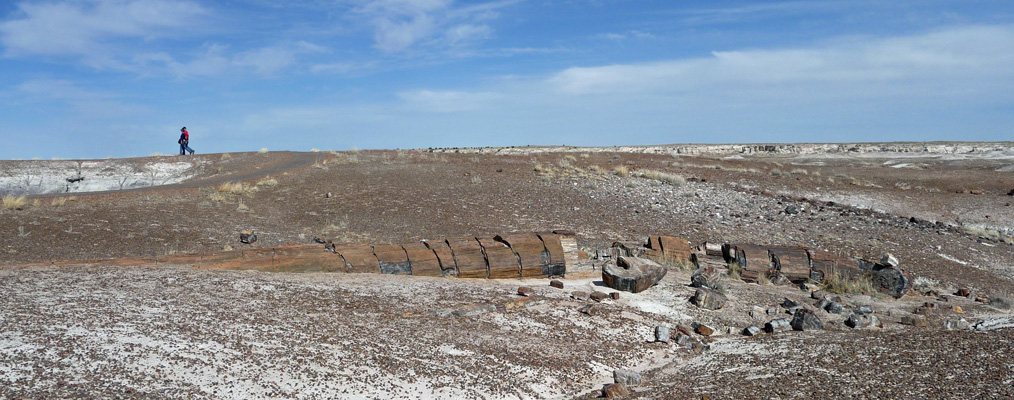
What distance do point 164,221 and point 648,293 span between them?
38.8 feet

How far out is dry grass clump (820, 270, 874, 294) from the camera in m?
11.7

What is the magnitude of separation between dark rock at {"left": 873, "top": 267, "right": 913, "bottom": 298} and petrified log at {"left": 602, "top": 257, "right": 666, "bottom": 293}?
422cm

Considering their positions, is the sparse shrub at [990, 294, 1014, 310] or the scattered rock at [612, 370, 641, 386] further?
the sparse shrub at [990, 294, 1014, 310]

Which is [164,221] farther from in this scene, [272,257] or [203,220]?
[272,257]

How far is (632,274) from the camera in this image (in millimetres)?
10555

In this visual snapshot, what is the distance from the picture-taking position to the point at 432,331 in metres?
7.61

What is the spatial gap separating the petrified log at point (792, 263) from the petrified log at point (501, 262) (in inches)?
201

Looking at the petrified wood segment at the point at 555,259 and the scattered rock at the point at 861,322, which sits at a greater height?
the petrified wood segment at the point at 555,259

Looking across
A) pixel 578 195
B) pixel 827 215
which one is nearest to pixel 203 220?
pixel 578 195

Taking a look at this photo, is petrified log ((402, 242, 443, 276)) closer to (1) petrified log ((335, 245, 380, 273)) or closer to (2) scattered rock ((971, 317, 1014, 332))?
→ (1) petrified log ((335, 245, 380, 273))

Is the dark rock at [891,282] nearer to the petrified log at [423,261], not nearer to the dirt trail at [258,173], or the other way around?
the petrified log at [423,261]

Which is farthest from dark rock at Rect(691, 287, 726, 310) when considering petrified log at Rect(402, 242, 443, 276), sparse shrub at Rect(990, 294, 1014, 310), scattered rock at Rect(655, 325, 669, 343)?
sparse shrub at Rect(990, 294, 1014, 310)

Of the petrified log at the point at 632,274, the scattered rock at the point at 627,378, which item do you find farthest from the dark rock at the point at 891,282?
the scattered rock at the point at 627,378

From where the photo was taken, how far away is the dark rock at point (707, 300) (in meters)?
9.85
